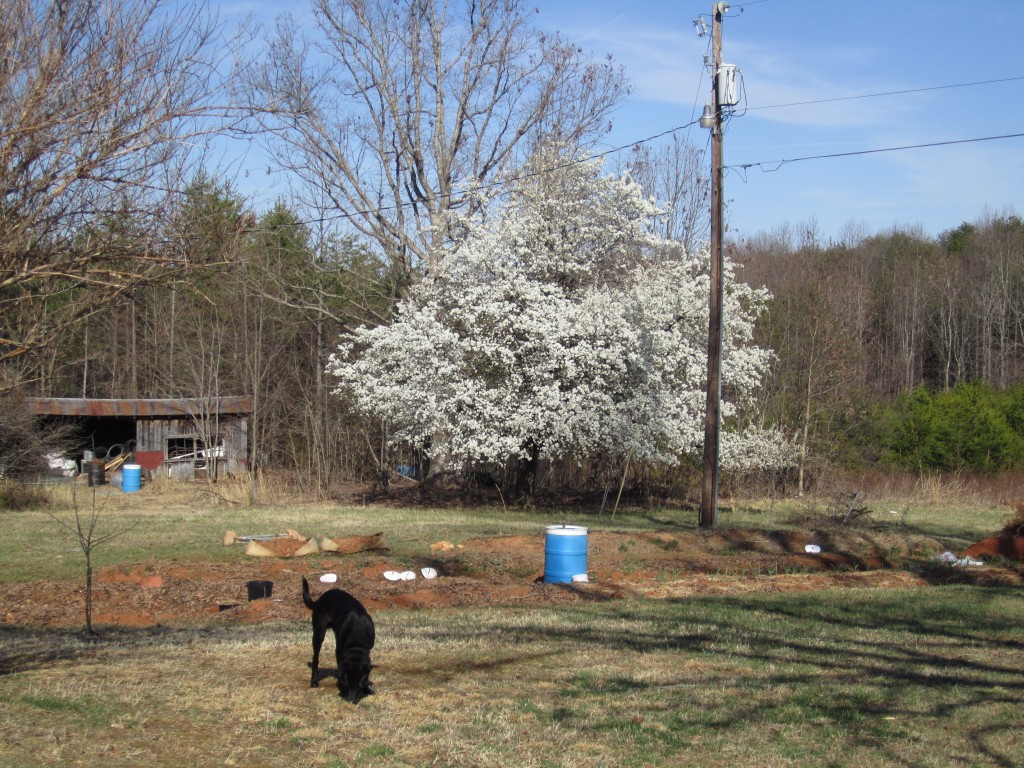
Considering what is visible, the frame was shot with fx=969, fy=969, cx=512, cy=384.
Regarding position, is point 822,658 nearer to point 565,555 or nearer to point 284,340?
point 565,555

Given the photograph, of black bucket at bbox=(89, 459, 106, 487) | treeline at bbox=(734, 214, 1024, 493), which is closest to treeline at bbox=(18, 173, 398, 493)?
black bucket at bbox=(89, 459, 106, 487)

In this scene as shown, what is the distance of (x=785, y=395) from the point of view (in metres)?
32.7

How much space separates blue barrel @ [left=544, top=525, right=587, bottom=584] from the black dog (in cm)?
632

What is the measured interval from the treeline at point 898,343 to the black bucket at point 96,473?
22.5 meters

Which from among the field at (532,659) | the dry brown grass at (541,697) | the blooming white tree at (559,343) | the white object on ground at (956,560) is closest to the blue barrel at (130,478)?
the blooming white tree at (559,343)

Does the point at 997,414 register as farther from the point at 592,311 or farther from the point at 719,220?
Answer: the point at 719,220

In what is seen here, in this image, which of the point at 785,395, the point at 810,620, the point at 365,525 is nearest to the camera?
the point at 810,620

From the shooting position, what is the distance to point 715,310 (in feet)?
61.6

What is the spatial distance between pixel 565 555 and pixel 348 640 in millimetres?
6847

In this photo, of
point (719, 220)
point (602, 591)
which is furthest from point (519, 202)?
point (602, 591)

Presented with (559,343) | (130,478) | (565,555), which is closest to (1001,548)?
(565,555)

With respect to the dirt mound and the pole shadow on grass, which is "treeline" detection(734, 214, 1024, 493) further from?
the pole shadow on grass

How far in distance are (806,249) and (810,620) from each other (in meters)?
43.9

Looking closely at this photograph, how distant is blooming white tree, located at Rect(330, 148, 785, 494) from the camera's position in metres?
24.0
